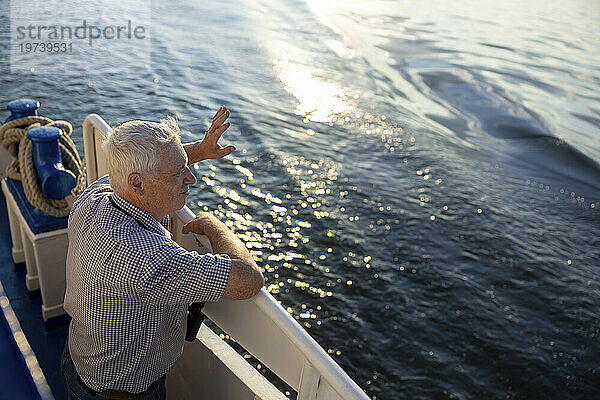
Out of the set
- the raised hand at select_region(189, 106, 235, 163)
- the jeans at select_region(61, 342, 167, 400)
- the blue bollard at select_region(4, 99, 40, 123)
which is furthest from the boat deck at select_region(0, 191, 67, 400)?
the raised hand at select_region(189, 106, 235, 163)

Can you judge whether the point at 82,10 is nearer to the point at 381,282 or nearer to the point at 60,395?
the point at 381,282

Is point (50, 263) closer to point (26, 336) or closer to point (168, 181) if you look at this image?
point (26, 336)

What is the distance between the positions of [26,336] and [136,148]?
1915 millimetres

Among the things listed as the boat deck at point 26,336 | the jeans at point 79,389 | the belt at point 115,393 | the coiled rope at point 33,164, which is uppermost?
the coiled rope at point 33,164

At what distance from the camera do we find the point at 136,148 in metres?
1.61

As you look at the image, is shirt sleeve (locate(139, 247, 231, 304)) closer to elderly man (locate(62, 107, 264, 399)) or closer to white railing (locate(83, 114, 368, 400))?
elderly man (locate(62, 107, 264, 399))

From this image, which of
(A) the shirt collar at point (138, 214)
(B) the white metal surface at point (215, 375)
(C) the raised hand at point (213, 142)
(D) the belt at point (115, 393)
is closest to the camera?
(A) the shirt collar at point (138, 214)

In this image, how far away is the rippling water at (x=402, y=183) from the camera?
5.58m

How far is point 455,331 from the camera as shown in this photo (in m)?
5.70

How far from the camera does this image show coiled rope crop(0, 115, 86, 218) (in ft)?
9.51

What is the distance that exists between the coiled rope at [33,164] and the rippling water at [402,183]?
309 cm

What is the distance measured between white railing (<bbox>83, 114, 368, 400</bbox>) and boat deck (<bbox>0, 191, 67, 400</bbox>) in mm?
1067

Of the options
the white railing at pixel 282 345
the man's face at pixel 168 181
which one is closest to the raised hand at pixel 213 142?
the white railing at pixel 282 345

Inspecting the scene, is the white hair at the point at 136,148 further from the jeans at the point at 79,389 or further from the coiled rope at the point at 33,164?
the coiled rope at the point at 33,164
